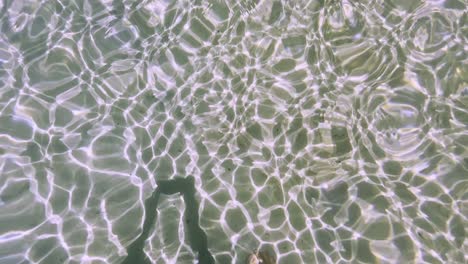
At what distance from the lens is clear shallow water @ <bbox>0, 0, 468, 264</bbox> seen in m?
3.72

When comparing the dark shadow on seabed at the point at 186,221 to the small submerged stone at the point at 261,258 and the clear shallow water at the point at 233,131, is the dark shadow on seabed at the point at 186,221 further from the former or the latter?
the small submerged stone at the point at 261,258

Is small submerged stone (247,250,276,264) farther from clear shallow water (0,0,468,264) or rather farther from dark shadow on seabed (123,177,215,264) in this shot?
dark shadow on seabed (123,177,215,264)

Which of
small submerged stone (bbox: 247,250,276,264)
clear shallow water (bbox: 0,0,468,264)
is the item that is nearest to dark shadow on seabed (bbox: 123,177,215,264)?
clear shallow water (bbox: 0,0,468,264)

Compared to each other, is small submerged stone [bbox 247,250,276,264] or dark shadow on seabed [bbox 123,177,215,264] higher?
dark shadow on seabed [bbox 123,177,215,264]

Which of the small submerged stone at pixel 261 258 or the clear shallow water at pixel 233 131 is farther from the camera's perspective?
the clear shallow water at pixel 233 131

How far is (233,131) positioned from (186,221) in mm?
1019

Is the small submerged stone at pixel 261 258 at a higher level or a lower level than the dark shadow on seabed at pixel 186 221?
lower

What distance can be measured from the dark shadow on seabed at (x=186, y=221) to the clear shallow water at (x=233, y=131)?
0.01 metres

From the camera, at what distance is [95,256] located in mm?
3658

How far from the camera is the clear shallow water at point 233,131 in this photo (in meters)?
3.72

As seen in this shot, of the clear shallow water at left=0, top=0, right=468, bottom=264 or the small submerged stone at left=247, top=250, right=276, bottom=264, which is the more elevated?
the clear shallow water at left=0, top=0, right=468, bottom=264

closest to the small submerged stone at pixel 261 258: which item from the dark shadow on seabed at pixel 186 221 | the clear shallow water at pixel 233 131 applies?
the clear shallow water at pixel 233 131

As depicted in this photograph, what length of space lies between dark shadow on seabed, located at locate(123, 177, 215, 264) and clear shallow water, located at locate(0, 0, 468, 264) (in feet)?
0.05

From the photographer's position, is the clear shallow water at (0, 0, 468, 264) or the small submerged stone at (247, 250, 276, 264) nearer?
the small submerged stone at (247, 250, 276, 264)
